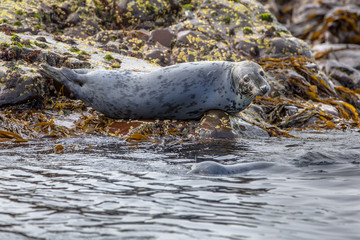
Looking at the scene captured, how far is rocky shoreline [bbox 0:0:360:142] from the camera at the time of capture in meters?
5.46

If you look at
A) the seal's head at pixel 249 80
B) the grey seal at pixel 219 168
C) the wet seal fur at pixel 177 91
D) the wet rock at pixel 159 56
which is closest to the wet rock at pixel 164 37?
the wet rock at pixel 159 56

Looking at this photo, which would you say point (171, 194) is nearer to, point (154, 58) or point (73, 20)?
point (154, 58)

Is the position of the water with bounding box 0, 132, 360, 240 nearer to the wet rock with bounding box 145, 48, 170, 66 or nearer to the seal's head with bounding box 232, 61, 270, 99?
the seal's head with bounding box 232, 61, 270, 99

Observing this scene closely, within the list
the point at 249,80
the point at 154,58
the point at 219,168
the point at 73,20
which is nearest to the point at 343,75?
the point at 154,58

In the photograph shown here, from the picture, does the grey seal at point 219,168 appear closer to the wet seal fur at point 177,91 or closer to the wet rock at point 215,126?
the wet rock at point 215,126

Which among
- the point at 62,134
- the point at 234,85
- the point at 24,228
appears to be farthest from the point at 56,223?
the point at 234,85

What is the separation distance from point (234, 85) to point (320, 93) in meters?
2.72

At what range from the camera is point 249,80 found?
17.7 ft

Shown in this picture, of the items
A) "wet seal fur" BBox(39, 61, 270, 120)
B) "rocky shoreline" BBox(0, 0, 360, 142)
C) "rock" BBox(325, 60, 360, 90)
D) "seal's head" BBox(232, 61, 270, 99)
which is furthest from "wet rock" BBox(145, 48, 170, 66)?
"rock" BBox(325, 60, 360, 90)

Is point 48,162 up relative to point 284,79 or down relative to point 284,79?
down

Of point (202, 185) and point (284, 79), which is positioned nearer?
point (202, 185)

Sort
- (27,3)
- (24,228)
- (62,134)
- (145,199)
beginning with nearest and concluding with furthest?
(24,228)
(145,199)
(62,134)
(27,3)

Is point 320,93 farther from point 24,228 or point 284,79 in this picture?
point 24,228

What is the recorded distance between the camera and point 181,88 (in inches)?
216
